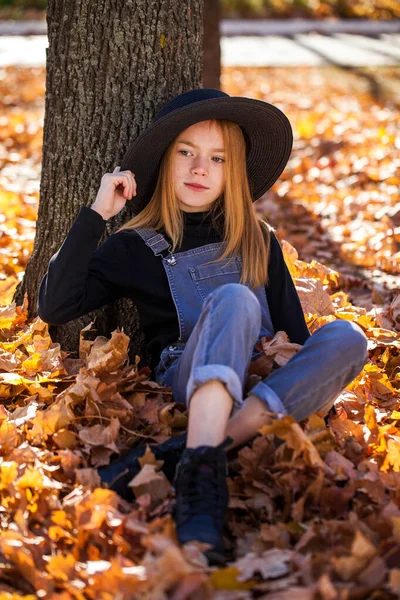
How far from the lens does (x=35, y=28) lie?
16156mm

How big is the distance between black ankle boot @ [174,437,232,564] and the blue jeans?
0.21 metres

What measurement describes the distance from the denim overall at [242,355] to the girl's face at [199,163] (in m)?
0.33

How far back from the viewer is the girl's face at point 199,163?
306 cm

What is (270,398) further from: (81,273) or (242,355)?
(81,273)

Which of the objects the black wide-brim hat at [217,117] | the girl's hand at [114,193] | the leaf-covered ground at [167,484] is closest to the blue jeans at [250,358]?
the leaf-covered ground at [167,484]

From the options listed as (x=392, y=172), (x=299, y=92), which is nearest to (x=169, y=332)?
(x=392, y=172)

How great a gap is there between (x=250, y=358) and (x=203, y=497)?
55 cm

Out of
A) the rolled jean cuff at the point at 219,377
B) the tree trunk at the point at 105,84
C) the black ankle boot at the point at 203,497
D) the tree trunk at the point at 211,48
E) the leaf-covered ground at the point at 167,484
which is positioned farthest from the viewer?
the tree trunk at the point at 211,48

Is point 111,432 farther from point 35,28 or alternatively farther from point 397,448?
point 35,28

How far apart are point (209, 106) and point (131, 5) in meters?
0.74

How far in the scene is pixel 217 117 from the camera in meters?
3.04

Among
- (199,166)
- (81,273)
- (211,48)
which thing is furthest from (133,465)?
(211,48)

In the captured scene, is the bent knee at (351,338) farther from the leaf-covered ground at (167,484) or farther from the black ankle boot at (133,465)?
the black ankle boot at (133,465)

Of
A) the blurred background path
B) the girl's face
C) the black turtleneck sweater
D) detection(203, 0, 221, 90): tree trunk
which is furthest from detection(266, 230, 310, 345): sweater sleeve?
the blurred background path
